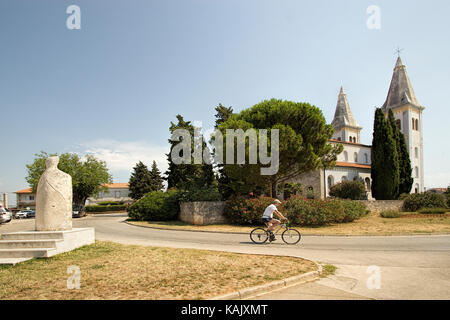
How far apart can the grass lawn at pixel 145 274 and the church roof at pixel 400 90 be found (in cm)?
5507

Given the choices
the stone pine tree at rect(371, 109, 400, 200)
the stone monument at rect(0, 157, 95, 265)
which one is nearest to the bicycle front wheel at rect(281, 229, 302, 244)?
the stone monument at rect(0, 157, 95, 265)

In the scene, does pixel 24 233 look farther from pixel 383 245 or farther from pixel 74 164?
pixel 74 164

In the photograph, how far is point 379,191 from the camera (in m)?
33.1

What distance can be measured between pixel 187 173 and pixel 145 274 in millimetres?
23417

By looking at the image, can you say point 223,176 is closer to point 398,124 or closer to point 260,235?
point 260,235

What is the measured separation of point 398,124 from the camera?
50.7 m

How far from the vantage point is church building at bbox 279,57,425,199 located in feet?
132

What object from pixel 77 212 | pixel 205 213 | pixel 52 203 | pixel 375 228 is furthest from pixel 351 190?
pixel 77 212

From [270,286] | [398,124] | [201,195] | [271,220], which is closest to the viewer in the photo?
[270,286]

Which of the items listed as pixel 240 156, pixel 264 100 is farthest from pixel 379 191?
pixel 240 156

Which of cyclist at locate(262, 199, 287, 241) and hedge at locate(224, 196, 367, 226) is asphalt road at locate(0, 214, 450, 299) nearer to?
cyclist at locate(262, 199, 287, 241)

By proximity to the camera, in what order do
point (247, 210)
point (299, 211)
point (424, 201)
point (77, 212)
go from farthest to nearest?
point (77, 212) < point (424, 201) < point (247, 210) < point (299, 211)

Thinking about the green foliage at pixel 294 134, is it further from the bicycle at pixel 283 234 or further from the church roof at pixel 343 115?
the church roof at pixel 343 115
